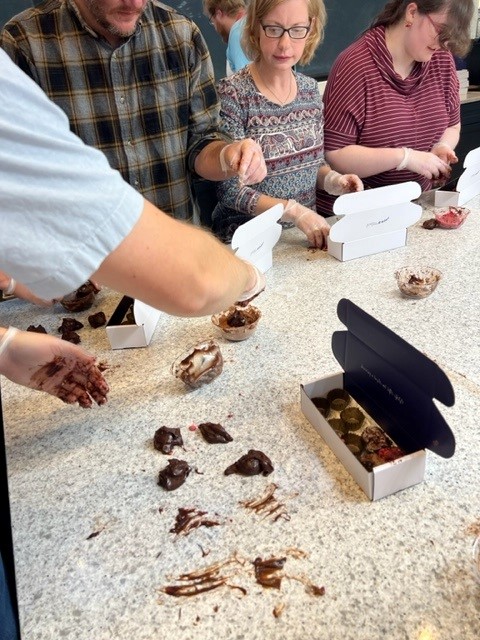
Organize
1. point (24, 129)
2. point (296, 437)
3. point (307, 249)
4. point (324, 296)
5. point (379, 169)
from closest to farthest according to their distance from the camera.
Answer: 1. point (24, 129)
2. point (296, 437)
3. point (324, 296)
4. point (307, 249)
5. point (379, 169)

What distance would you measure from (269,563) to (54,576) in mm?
334

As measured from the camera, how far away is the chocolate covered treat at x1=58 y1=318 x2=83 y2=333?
1.42 m

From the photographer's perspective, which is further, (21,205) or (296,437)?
(296,437)

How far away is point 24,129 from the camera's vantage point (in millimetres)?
532

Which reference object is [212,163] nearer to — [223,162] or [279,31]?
[223,162]

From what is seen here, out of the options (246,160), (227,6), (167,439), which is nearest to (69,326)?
(167,439)

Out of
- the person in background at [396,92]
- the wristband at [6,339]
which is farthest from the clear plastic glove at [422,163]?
the wristband at [6,339]

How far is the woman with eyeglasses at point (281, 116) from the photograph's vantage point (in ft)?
5.81

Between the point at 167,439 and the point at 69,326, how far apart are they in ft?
1.99

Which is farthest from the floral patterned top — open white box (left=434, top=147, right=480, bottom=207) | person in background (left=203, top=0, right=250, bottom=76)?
person in background (left=203, top=0, right=250, bottom=76)

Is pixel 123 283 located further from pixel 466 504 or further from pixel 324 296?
pixel 324 296

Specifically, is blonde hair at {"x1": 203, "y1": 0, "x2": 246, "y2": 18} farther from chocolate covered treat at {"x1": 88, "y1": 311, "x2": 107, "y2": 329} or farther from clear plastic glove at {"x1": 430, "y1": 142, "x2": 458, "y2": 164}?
chocolate covered treat at {"x1": 88, "y1": 311, "x2": 107, "y2": 329}

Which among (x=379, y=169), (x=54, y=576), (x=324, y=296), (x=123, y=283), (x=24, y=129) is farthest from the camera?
(x=379, y=169)

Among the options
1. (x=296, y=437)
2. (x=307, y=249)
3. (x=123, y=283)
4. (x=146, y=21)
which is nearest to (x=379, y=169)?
(x=307, y=249)
